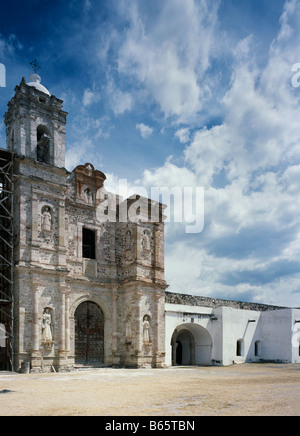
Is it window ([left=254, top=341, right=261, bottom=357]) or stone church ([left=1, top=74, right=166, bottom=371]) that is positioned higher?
stone church ([left=1, top=74, right=166, bottom=371])

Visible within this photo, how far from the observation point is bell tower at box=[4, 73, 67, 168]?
22694 mm

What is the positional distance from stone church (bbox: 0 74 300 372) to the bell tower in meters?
0.06

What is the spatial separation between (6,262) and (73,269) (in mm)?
3687

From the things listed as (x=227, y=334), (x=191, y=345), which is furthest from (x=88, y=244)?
(x=227, y=334)

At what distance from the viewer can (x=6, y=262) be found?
21.7 metres

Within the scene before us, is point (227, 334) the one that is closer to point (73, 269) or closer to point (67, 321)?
point (73, 269)

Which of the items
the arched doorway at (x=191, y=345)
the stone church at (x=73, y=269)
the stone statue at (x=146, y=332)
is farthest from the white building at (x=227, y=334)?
the stone statue at (x=146, y=332)

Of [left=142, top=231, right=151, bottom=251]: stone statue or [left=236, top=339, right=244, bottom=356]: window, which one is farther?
[left=236, top=339, right=244, bottom=356]: window

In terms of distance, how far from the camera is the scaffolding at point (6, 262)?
2019cm

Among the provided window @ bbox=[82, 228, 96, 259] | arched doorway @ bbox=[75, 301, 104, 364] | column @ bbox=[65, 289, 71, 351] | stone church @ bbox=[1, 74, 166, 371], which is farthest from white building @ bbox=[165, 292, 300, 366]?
column @ bbox=[65, 289, 71, 351]

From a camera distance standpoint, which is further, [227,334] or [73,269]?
[227,334]

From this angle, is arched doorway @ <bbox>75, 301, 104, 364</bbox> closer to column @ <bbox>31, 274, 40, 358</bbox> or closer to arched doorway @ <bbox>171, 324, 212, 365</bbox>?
column @ <bbox>31, 274, 40, 358</bbox>

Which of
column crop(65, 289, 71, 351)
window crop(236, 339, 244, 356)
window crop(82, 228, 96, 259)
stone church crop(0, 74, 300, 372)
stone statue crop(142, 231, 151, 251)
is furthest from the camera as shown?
window crop(236, 339, 244, 356)

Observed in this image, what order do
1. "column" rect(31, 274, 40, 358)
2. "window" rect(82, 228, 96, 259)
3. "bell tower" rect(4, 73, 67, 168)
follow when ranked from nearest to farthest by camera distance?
"column" rect(31, 274, 40, 358) < "bell tower" rect(4, 73, 67, 168) < "window" rect(82, 228, 96, 259)
